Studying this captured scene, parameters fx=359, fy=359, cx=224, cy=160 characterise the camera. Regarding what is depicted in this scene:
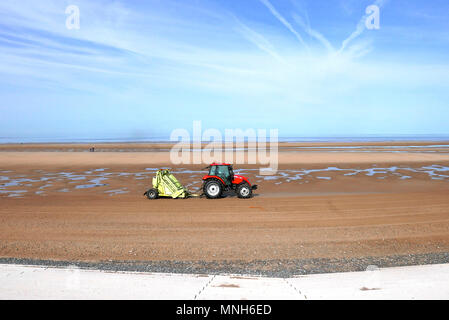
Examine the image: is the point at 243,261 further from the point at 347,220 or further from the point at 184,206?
the point at 184,206

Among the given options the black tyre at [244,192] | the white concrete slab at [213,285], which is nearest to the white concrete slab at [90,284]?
the white concrete slab at [213,285]

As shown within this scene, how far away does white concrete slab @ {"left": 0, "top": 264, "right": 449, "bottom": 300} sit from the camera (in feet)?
16.3

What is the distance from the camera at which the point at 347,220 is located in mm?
11156

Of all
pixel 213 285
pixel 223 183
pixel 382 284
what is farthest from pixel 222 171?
pixel 382 284

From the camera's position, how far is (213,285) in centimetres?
541

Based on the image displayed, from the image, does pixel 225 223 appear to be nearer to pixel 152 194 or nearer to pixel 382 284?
pixel 152 194

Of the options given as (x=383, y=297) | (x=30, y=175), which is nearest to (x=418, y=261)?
(x=383, y=297)

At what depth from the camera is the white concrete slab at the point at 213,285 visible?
496 cm

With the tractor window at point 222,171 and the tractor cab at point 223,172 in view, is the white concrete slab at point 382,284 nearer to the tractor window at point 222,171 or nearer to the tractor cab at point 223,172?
the tractor cab at point 223,172

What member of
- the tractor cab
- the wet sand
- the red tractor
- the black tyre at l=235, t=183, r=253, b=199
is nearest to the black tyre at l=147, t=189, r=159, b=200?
the wet sand

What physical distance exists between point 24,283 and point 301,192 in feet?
45.1

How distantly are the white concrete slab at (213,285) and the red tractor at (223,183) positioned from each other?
9228mm

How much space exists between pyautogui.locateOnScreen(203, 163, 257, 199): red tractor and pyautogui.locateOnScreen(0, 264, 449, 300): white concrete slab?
30.3 feet

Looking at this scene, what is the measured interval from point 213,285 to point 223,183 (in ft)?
33.0
